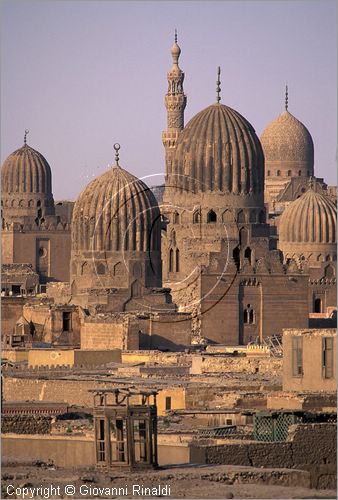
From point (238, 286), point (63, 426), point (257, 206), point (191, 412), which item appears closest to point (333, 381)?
point (191, 412)

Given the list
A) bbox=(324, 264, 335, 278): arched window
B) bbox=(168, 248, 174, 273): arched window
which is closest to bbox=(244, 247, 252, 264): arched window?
bbox=(168, 248, 174, 273): arched window

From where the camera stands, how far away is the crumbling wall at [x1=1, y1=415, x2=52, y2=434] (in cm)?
3359

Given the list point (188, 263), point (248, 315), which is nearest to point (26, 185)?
point (188, 263)

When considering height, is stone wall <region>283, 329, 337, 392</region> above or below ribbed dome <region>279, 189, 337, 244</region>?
below

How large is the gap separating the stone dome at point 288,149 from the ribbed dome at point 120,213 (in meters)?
33.9

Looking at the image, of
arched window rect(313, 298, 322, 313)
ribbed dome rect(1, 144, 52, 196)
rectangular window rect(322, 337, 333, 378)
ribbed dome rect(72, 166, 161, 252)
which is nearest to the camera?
rectangular window rect(322, 337, 333, 378)

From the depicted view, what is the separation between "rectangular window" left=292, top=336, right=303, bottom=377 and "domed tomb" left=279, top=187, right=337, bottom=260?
125 ft

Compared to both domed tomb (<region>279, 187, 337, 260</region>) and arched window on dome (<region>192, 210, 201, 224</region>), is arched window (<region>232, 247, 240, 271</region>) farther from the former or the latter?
domed tomb (<region>279, 187, 337, 260</region>)

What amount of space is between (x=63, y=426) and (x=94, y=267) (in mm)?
31022

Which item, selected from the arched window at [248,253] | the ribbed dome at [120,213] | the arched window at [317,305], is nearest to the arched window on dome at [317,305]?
the arched window at [317,305]

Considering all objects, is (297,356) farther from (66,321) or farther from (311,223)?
(311,223)

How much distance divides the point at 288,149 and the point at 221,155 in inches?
1244

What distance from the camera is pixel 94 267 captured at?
64.8 metres

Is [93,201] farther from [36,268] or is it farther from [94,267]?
[36,268]
